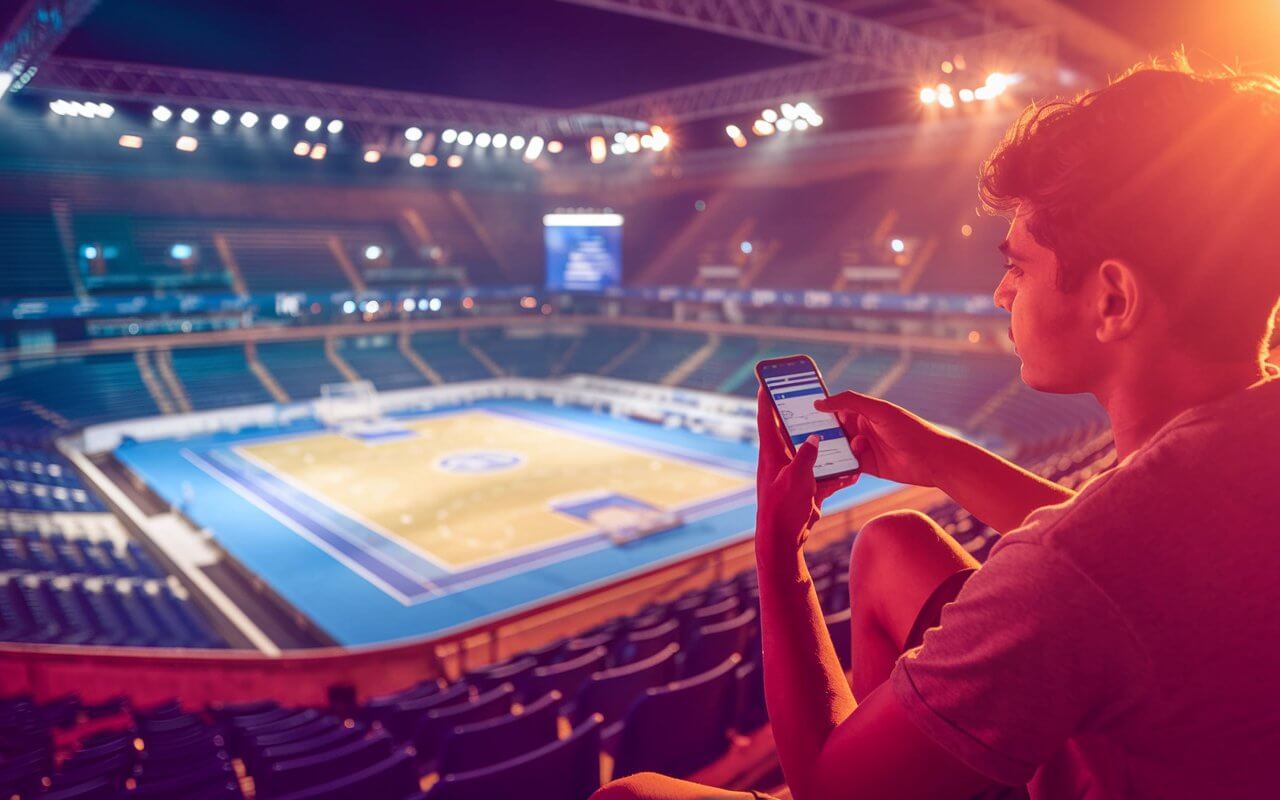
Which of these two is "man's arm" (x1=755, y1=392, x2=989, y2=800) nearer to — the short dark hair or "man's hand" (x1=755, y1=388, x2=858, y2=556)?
"man's hand" (x1=755, y1=388, x2=858, y2=556)

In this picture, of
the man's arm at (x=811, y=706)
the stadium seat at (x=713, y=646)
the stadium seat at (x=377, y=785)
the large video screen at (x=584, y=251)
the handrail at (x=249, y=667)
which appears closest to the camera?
the man's arm at (x=811, y=706)

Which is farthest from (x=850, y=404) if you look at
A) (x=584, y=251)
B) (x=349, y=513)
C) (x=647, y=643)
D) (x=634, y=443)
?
(x=584, y=251)

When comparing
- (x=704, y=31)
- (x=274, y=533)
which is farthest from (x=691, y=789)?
(x=274, y=533)

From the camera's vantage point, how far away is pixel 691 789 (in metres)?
1.37

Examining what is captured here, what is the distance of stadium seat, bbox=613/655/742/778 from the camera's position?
3506mm

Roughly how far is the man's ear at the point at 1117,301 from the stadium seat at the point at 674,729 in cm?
275

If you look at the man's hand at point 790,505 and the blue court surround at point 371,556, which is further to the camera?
the blue court surround at point 371,556

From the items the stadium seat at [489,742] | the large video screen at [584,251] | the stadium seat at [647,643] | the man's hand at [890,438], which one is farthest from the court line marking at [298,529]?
the large video screen at [584,251]

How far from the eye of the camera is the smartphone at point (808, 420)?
1.78 m

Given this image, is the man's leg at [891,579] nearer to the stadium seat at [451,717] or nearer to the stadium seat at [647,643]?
the stadium seat at [451,717]

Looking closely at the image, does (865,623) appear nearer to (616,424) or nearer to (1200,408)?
(1200,408)

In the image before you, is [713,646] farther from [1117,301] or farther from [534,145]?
[534,145]

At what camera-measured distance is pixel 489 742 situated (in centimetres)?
389

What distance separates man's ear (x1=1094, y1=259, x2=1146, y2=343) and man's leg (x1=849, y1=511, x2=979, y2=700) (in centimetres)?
48
